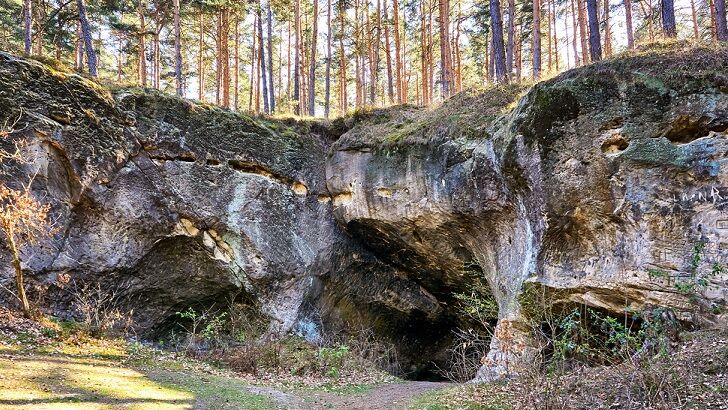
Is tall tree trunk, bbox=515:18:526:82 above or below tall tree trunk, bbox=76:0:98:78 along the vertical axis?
above

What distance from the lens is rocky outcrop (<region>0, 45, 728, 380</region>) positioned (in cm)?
796

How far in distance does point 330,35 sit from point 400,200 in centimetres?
1017

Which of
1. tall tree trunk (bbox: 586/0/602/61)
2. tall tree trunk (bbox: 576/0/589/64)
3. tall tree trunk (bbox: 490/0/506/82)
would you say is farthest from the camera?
tall tree trunk (bbox: 576/0/589/64)

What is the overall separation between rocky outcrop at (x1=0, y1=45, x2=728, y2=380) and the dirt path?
1.68 metres

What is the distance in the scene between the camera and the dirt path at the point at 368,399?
7762 mm

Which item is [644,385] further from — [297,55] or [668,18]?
[297,55]

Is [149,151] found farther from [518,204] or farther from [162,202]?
[518,204]

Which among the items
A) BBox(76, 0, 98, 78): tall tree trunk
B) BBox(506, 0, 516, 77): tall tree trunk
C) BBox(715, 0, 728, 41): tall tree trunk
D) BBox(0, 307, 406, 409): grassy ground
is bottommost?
BBox(0, 307, 406, 409): grassy ground

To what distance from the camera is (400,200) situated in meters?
12.4

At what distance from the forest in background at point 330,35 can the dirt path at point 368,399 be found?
9.82 meters

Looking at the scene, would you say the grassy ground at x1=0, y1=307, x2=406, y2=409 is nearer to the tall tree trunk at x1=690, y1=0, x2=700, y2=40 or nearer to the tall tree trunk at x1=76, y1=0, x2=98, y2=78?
the tall tree trunk at x1=76, y1=0, x2=98, y2=78

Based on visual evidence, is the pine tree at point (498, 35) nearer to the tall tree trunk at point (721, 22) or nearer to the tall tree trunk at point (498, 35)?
the tall tree trunk at point (498, 35)

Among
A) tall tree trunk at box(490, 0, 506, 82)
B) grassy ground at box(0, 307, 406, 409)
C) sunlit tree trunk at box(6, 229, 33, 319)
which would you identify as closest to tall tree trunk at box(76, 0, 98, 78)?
sunlit tree trunk at box(6, 229, 33, 319)

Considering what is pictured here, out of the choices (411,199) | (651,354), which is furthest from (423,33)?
(651,354)
